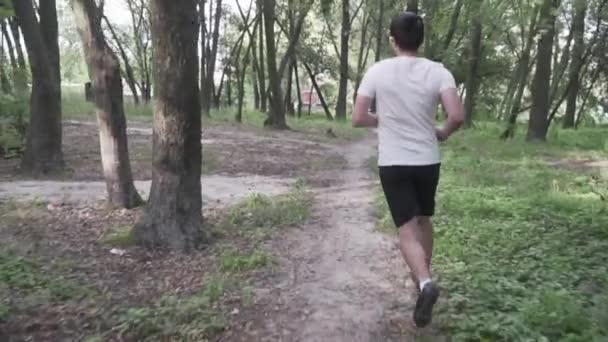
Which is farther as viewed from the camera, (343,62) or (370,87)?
(343,62)

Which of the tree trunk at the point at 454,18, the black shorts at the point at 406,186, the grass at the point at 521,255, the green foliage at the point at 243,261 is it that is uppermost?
the tree trunk at the point at 454,18

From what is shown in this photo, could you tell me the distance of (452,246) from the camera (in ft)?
17.3

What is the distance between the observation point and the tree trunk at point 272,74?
19.7m

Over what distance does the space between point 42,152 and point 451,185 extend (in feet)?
22.4

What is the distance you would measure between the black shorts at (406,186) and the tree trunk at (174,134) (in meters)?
2.52

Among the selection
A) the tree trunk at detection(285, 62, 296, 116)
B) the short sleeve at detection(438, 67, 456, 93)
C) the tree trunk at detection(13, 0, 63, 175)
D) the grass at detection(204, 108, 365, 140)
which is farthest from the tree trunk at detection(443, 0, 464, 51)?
the tree trunk at detection(285, 62, 296, 116)

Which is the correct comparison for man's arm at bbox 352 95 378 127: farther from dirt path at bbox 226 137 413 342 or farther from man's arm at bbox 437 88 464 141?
dirt path at bbox 226 137 413 342

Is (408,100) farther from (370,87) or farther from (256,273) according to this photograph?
(256,273)

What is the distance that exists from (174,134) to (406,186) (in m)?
2.68

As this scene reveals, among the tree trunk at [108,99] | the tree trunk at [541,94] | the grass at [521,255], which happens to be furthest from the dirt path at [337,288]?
the tree trunk at [541,94]

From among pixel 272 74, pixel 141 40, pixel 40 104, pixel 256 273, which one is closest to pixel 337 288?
pixel 256 273

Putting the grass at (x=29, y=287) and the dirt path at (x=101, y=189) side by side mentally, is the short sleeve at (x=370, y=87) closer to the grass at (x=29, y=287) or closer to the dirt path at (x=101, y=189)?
the grass at (x=29, y=287)

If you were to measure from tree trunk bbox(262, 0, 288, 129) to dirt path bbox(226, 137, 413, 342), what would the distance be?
13568 millimetres

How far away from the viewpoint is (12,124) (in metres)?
11.2
